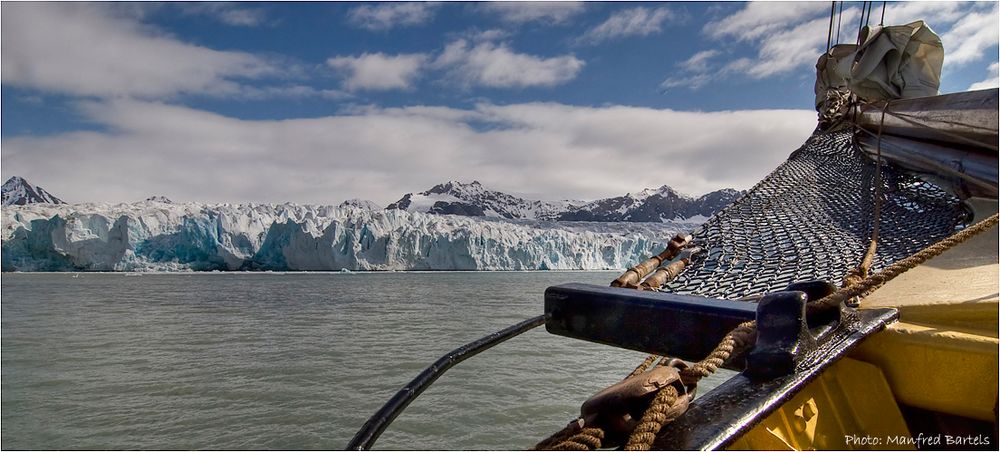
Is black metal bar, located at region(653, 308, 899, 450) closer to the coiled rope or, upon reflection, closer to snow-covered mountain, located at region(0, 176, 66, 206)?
the coiled rope

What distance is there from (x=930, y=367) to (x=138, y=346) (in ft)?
35.9

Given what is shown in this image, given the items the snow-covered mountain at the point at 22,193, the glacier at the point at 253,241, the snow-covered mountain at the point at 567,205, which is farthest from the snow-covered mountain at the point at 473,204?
the glacier at the point at 253,241

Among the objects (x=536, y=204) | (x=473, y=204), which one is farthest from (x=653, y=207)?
(x=473, y=204)

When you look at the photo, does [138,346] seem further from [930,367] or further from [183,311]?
[930,367]

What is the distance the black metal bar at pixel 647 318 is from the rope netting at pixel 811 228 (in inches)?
35.9

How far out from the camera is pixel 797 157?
14.6ft

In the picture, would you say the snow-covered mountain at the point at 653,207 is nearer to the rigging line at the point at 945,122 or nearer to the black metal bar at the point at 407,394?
the rigging line at the point at 945,122

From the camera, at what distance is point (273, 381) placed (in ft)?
23.2

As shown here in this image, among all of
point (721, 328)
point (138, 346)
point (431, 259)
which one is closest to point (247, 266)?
point (431, 259)

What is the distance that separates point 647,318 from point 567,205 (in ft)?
544

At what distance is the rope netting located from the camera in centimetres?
198

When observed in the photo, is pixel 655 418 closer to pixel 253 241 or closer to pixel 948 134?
pixel 948 134

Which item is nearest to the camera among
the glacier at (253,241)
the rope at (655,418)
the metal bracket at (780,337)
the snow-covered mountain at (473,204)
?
the rope at (655,418)

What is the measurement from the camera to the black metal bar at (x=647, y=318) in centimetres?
89
